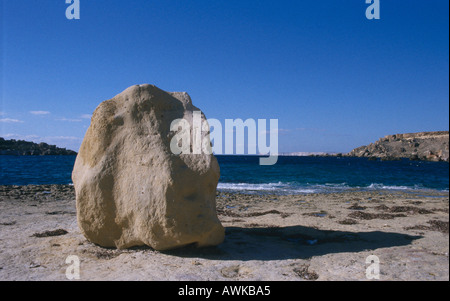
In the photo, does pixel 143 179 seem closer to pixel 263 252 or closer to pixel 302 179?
pixel 263 252

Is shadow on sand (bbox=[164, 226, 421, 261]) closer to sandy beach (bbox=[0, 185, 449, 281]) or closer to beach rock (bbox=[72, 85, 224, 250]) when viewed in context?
sandy beach (bbox=[0, 185, 449, 281])

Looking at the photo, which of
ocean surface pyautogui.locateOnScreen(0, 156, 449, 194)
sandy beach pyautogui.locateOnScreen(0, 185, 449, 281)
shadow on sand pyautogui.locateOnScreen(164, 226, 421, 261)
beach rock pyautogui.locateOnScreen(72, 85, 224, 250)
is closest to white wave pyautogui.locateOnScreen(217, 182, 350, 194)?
ocean surface pyautogui.locateOnScreen(0, 156, 449, 194)

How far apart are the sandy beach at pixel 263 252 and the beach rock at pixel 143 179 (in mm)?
421

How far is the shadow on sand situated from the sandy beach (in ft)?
0.07

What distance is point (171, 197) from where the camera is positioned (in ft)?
20.6

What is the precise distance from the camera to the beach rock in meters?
6.36

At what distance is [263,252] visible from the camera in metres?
6.77

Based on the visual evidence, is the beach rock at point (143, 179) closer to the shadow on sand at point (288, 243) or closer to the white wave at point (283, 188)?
the shadow on sand at point (288, 243)

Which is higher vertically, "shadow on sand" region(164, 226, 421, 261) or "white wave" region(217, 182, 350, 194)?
"shadow on sand" region(164, 226, 421, 261)

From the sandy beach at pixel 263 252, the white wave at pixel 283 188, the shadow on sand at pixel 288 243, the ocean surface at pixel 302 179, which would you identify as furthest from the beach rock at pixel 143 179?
the white wave at pixel 283 188

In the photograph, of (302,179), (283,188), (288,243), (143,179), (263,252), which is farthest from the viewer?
(302,179)

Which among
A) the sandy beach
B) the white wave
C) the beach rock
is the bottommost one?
the white wave

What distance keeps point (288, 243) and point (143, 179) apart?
3.61m

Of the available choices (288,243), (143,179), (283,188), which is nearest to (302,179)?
(283,188)
